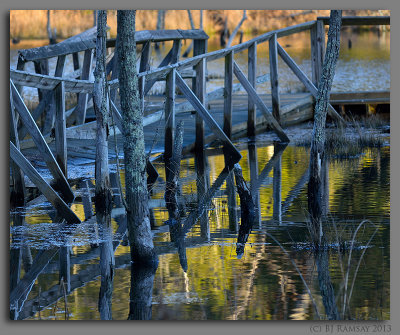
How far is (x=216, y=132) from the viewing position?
11.1m

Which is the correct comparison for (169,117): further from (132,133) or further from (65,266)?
(132,133)

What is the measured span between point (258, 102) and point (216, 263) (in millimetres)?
5827

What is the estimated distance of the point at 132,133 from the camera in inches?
241

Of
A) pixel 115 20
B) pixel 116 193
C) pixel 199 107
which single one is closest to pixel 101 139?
pixel 116 193

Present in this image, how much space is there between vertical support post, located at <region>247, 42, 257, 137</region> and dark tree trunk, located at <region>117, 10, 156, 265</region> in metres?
6.51

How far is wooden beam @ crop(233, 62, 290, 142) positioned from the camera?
1193 cm

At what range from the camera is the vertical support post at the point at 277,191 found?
837 cm

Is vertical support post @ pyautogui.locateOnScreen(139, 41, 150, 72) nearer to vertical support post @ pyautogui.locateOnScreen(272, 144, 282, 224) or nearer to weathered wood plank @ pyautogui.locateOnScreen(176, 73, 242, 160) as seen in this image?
weathered wood plank @ pyautogui.locateOnScreen(176, 73, 242, 160)

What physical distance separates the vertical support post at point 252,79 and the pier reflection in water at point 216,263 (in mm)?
3249

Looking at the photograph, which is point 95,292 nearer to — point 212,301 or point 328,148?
point 212,301

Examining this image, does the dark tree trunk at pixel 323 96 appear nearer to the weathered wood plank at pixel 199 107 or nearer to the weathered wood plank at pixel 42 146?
the weathered wood plank at pixel 42 146

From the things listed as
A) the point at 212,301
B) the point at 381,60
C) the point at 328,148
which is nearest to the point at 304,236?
the point at 212,301

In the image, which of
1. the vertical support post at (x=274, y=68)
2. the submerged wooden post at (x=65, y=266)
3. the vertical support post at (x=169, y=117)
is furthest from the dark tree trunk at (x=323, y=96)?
the vertical support post at (x=274, y=68)

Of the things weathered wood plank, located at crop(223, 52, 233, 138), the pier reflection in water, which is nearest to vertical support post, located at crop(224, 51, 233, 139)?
weathered wood plank, located at crop(223, 52, 233, 138)
